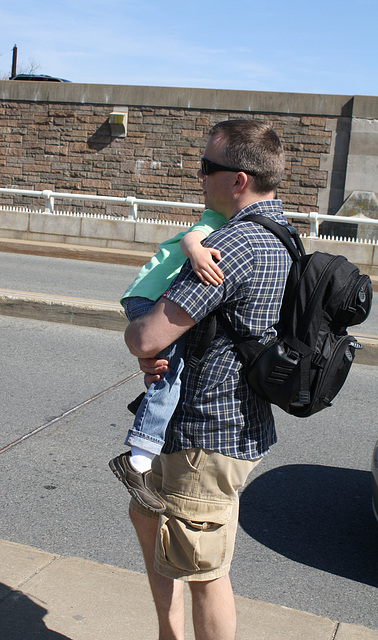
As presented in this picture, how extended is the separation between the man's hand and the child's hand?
0.31 m

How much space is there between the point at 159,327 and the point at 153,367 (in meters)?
0.17

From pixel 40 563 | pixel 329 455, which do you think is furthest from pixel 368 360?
pixel 40 563

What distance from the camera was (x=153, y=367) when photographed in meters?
2.02

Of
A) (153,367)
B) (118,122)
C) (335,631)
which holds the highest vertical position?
(118,122)

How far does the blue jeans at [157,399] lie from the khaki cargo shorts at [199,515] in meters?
0.10

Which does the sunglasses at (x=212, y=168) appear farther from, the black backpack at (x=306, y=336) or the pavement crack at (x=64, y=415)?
the pavement crack at (x=64, y=415)

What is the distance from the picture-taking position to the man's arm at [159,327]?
1879 millimetres

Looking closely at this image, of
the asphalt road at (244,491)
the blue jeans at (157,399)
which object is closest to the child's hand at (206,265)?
the blue jeans at (157,399)

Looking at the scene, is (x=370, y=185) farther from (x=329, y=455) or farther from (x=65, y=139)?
(x=329, y=455)

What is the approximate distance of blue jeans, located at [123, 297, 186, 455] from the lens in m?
2.02

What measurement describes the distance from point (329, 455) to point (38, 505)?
200cm

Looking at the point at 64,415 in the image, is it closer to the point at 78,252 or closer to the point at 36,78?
the point at 78,252

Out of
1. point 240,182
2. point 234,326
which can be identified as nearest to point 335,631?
point 234,326

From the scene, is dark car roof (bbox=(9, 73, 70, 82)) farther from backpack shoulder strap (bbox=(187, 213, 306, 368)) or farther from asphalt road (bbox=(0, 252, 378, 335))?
backpack shoulder strap (bbox=(187, 213, 306, 368))
